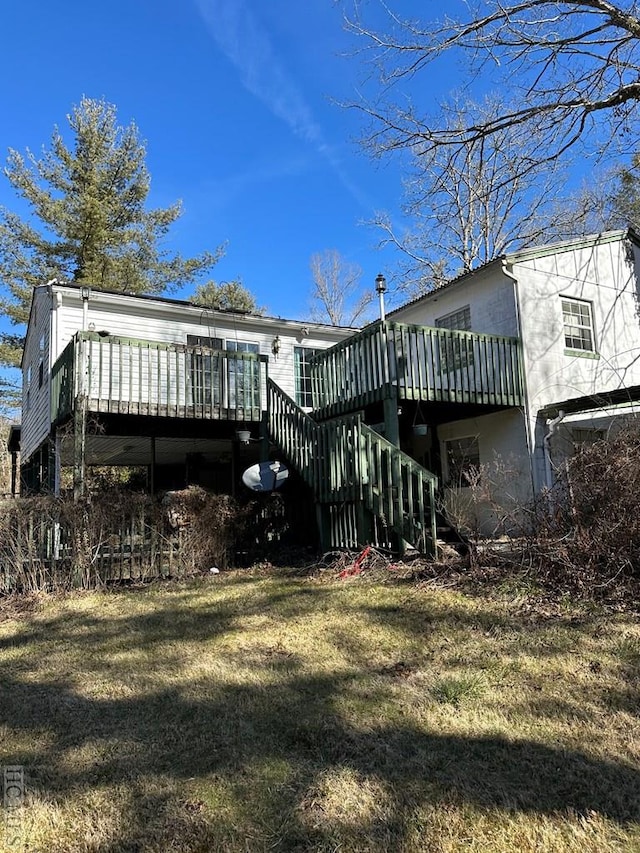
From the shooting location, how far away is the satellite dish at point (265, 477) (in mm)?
10414

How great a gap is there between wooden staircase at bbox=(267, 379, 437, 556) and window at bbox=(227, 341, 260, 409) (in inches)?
70.6

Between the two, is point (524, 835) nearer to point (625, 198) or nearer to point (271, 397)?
point (271, 397)

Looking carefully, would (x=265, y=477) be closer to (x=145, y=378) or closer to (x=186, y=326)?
(x=145, y=378)

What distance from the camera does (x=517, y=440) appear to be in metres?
11.9

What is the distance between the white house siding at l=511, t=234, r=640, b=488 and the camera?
12.0 m

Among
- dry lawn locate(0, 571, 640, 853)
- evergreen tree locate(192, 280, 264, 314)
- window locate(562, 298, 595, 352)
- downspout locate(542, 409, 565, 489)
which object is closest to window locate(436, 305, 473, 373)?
downspout locate(542, 409, 565, 489)

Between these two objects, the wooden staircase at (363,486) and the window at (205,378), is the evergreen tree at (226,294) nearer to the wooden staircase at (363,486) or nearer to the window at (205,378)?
the window at (205,378)

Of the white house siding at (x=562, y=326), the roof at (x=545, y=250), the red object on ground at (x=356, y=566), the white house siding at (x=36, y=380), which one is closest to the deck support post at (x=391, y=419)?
the red object on ground at (x=356, y=566)

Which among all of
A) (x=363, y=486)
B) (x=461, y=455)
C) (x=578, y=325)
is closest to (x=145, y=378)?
(x=363, y=486)

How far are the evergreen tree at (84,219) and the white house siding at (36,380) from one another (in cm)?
800

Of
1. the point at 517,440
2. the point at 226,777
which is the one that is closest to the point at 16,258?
the point at 517,440

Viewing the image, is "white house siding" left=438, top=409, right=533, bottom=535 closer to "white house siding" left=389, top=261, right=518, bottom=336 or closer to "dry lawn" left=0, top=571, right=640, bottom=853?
"white house siding" left=389, top=261, right=518, bottom=336

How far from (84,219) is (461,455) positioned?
1965 centimetres

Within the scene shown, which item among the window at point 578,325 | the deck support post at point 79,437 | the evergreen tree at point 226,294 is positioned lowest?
the deck support post at point 79,437
